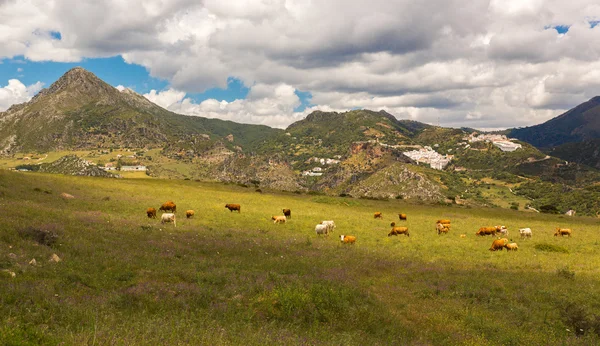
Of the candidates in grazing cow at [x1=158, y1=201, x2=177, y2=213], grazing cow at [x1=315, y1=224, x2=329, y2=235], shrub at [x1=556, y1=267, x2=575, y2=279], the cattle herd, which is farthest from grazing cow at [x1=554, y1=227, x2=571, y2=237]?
grazing cow at [x1=158, y1=201, x2=177, y2=213]

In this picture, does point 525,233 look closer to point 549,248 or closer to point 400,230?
point 549,248

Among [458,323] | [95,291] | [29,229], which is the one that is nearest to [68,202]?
[29,229]

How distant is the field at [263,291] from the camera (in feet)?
31.7

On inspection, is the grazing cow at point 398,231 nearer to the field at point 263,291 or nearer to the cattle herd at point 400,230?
the cattle herd at point 400,230

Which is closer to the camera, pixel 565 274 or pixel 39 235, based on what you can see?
pixel 39 235

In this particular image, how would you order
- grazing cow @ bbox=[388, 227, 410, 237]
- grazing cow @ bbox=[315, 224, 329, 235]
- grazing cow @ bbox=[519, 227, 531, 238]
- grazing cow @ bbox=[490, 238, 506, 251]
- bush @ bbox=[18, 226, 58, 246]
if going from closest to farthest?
bush @ bbox=[18, 226, 58, 246] < grazing cow @ bbox=[490, 238, 506, 251] < grazing cow @ bbox=[315, 224, 329, 235] < grazing cow @ bbox=[388, 227, 410, 237] < grazing cow @ bbox=[519, 227, 531, 238]

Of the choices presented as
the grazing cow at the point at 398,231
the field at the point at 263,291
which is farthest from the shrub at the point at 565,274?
the grazing cow at the point at 398,231

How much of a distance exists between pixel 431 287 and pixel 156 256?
15.6 m

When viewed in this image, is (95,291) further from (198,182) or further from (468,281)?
(198,182)

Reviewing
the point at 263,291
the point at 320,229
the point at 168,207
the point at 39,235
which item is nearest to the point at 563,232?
the point at 320,229

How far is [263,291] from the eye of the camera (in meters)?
14.0

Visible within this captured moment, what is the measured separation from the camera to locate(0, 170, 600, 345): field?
9.66 m

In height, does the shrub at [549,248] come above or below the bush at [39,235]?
below

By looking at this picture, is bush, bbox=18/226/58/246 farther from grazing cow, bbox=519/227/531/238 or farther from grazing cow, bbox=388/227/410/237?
grazing cow, bbox=519/227/531/238
